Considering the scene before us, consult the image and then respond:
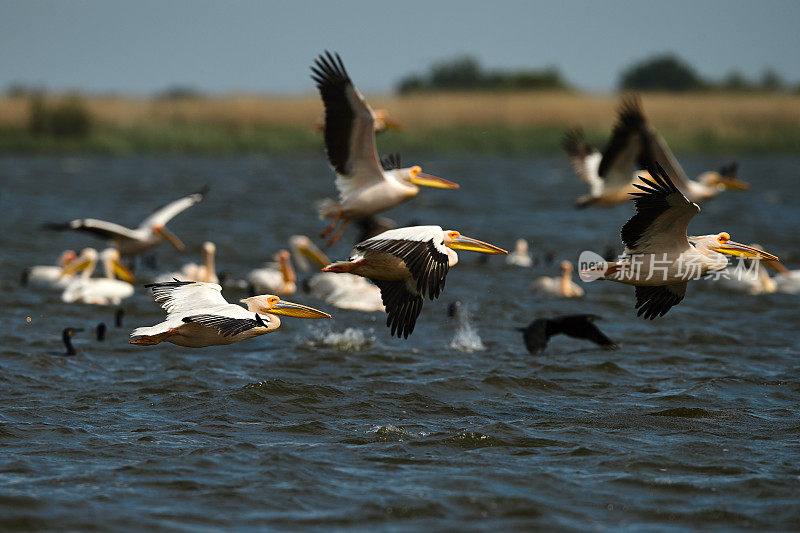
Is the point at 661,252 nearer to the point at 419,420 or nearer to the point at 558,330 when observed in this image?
the point at 419,420

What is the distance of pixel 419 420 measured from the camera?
726 centimetres

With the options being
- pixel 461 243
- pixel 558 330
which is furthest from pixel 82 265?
pixel 461 243

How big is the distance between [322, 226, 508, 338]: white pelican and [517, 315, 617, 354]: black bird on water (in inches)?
95.5

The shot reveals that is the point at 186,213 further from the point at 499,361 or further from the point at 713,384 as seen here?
the point at 713,384

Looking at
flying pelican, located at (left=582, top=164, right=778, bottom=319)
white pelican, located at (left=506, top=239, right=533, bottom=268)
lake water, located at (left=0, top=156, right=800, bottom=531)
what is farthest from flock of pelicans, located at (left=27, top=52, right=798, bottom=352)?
white pelican, located at (left=506, top=239, right=533, bottom=268)

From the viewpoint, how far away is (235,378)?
848 cm

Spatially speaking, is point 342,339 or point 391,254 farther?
point 342,339

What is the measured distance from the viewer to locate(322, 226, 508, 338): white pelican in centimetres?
637

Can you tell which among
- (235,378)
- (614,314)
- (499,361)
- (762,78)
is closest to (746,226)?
(614,314)

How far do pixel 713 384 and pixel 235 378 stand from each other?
11.8 ft

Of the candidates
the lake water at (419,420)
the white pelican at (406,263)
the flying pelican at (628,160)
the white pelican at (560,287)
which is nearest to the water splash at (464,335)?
the lake water at (419,420)

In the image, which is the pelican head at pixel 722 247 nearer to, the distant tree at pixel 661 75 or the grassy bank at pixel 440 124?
the grassy bank at pixel 440 124

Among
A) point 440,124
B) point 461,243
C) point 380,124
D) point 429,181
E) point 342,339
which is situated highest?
point 440,124

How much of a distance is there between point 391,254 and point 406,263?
36cm
